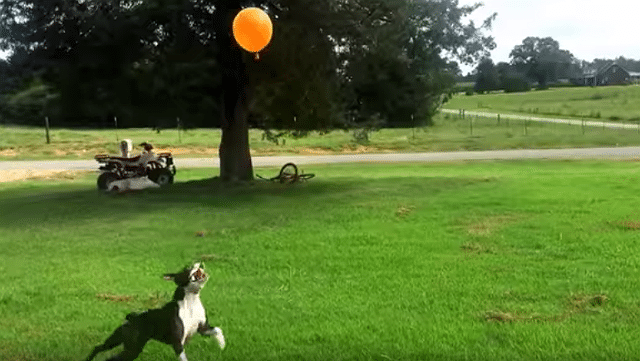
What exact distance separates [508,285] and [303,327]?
2304mm

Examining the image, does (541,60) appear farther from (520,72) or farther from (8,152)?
(8,152)

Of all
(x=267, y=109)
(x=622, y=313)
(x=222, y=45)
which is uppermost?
(x=222, y=45)

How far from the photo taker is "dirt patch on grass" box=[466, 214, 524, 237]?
10.0 meters

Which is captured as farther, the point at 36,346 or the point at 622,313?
the point at 622,313

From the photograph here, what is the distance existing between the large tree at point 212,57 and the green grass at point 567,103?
29340 millimetres

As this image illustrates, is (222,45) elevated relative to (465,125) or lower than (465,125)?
elevated

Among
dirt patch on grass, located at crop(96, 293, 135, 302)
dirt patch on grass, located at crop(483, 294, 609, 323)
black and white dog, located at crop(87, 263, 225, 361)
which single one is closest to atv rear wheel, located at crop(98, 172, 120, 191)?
dirt patch on grass, located at crop(96, 293, 135, 302)

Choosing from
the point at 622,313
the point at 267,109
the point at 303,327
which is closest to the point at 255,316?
the point at 303,327

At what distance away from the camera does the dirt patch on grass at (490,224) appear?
1003cm

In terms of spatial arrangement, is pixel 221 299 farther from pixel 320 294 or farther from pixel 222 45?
pixel 222 45

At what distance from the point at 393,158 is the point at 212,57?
34.5 feet

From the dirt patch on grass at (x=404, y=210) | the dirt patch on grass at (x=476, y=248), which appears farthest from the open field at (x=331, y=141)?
the dirt patch on grass at (x=476, y=248)

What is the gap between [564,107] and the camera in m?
50.9

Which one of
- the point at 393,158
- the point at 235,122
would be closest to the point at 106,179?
the point at 235,122
